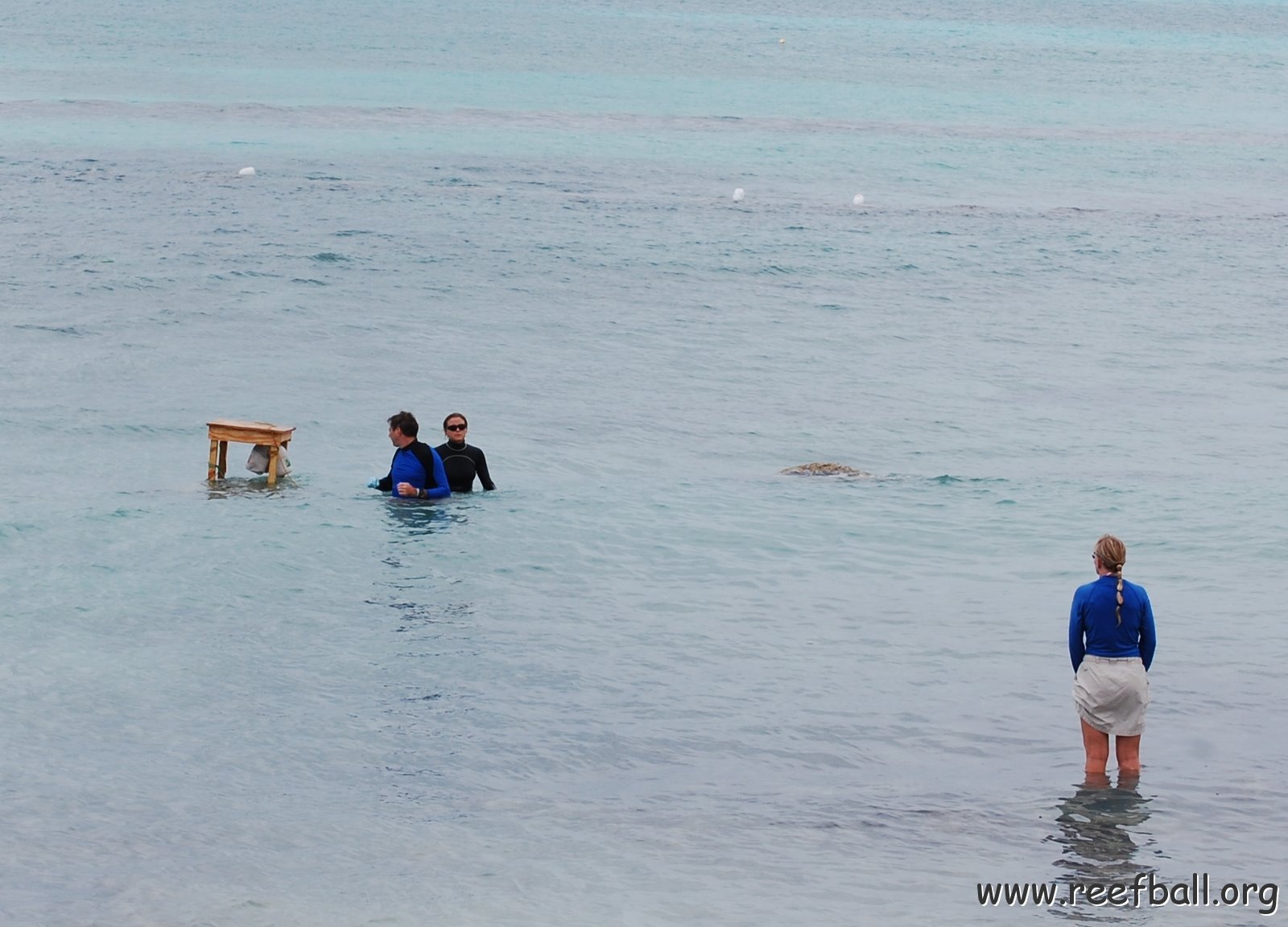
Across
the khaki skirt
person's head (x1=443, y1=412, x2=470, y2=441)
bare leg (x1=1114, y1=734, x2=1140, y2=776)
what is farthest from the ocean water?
person's head (x1=443, y1=412, x2=470, y2=441)

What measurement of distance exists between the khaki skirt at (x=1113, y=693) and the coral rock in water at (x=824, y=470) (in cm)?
823

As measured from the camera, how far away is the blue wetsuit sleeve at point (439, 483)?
50.9 ft

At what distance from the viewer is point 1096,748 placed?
9758 millimetres

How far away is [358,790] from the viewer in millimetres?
9758

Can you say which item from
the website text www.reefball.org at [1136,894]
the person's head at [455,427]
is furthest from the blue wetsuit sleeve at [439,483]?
the website text www.reefball.org at [1136,894]

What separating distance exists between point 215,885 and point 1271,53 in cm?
11330

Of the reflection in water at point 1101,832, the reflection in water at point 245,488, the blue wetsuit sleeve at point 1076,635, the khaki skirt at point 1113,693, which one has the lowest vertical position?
the reflection in water at point 1101,832

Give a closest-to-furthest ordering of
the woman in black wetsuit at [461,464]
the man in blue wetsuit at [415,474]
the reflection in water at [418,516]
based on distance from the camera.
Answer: the reflection in water at [418,516]
the man in blue wetsuit at [415,474]
the woman in black wetsuit at [461,464]

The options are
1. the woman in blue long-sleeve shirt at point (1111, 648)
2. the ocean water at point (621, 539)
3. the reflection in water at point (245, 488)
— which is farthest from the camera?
the reflection in water at point (245, 488)

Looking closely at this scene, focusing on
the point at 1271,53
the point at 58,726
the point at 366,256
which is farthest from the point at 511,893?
the point at 1271,53

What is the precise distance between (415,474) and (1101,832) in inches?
328

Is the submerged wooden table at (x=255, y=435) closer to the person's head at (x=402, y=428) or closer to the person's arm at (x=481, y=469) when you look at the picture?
the person's head at (x=402, y=428)

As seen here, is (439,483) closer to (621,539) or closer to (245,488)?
(621,539)

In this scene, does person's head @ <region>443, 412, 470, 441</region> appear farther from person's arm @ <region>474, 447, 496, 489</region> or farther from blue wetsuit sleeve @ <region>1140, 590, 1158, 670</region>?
blue wetsuit sleeve @ <region>1140, 590, 1158, 670</region>
